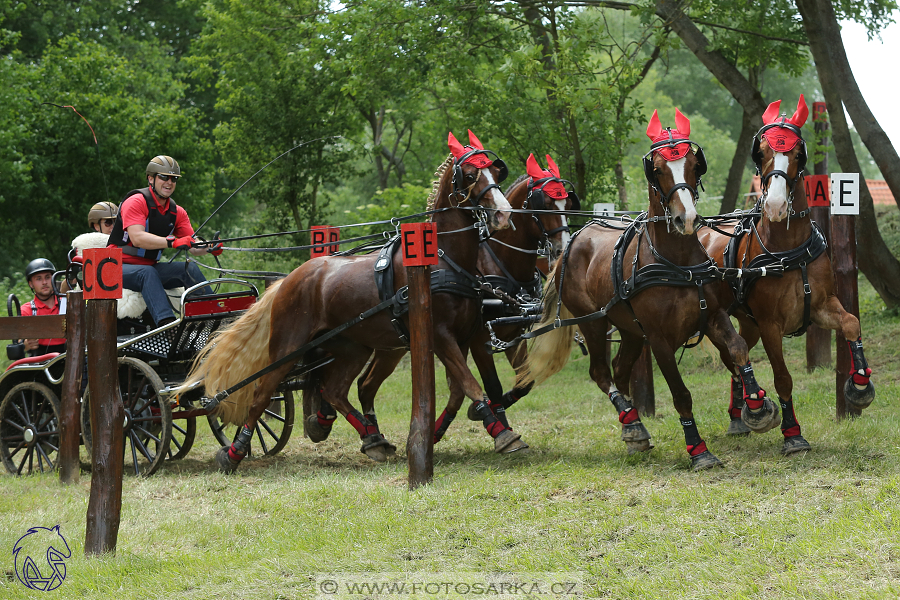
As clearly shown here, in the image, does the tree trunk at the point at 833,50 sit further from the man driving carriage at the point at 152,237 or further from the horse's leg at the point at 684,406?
the man driving carriage at the point at 152,237

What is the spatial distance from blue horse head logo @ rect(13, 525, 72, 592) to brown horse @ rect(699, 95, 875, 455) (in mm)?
4508

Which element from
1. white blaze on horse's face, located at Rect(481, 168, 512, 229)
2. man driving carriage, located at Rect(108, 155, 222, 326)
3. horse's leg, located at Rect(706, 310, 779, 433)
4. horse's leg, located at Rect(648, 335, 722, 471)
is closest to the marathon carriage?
man driving carriage, located at Rect(108, 155, 222, 326)

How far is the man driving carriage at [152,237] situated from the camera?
721 centimetres

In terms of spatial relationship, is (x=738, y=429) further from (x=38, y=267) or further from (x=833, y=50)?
(x=38, y=267)

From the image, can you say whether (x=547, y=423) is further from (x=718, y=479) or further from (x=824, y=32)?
(x=824, y=32)

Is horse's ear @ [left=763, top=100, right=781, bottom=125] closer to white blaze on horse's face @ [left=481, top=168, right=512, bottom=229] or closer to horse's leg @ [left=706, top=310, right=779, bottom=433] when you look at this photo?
horse's leg @ [left=706, top=310, right=779, bottom=433]

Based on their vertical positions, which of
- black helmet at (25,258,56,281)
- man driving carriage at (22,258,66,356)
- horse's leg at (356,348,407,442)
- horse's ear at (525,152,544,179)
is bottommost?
horse's leg at (356,348,407,442)

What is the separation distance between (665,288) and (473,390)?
1.58m

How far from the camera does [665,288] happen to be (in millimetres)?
5785

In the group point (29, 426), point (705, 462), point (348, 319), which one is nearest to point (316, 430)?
point (348, 319)

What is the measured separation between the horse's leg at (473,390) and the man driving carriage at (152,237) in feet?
6.90

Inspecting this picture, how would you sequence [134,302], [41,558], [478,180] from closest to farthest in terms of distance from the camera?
1. [41,558]
2. [478,180]
3. [134,302]

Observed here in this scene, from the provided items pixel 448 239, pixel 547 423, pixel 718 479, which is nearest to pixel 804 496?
pixel 718 479

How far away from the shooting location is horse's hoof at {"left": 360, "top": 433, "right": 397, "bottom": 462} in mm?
7426
